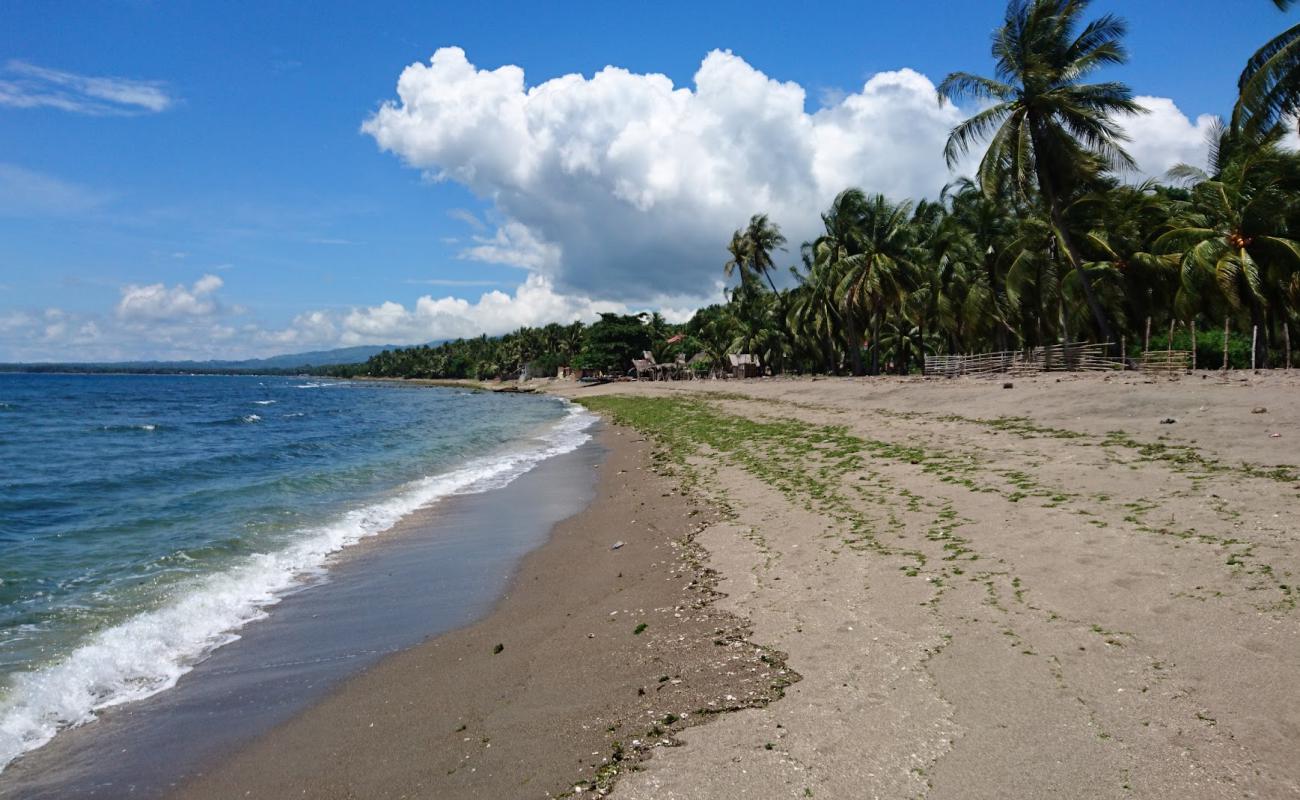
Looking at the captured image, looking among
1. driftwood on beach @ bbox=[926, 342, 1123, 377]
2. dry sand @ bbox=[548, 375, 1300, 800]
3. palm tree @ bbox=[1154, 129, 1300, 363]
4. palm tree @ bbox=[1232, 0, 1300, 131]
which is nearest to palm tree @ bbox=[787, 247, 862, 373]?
driftwood on beach @ bbox=[926, 342, 1123, 377]

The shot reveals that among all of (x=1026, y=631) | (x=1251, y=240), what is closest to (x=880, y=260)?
(x=1251, y=240)

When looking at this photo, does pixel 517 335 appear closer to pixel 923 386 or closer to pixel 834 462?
pixel 923 386

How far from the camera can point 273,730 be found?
5363 millimetres

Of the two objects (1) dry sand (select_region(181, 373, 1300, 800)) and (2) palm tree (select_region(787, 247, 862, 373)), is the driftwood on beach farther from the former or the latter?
(1) dry sand (select_region(181, 373, 1300, 800))

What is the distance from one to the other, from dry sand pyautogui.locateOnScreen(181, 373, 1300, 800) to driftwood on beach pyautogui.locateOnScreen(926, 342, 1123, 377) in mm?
17465

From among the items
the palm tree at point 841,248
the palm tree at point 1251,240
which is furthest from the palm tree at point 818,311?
the palm tree at point 1251,240

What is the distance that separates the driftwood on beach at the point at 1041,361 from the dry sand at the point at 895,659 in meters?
17.5

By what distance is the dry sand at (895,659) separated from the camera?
12.7 feet

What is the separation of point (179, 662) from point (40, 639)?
6.02ft

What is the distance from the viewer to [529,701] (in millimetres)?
5305

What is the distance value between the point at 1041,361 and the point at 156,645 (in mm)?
31504

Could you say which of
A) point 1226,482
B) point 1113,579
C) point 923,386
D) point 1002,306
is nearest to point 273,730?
point 1113,579

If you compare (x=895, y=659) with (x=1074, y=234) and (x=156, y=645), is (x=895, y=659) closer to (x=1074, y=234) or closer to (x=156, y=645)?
(x=156, y=645)

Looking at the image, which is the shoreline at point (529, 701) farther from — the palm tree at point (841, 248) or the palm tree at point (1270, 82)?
the palm tree at point (841, 248)
